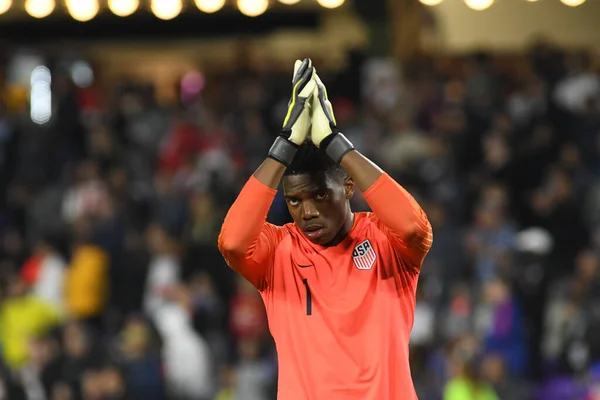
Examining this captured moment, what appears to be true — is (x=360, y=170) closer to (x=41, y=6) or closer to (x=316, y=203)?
(x=316, y=203)

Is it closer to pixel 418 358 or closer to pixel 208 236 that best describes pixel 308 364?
pixel 418 358

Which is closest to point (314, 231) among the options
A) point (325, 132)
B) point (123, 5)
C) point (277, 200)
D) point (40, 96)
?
point (325, 132)

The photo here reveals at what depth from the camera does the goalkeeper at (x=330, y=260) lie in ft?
12.2

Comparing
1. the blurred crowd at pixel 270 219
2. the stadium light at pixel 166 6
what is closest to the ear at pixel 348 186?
the blurred crowd at pixel 270 219

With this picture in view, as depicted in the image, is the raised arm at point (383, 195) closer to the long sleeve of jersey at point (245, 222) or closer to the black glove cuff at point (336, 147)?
the black glove cuff at point (336, 147)

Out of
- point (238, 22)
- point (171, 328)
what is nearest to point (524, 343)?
point (171, 328)

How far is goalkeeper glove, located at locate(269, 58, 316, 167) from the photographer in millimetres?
3734

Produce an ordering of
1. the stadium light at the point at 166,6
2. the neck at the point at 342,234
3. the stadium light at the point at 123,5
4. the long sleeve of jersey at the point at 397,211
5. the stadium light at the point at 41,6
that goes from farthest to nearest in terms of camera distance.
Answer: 1. the stadium light at the point at 41,6
2. the stadium light at the point at 166,6
3. the stadium light at the point at 123,5
4. the neck at the point at 342,234
5. the long sleeve of jersey at the point at 397,211

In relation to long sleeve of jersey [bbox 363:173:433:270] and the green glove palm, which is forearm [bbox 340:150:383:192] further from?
the green glove palm

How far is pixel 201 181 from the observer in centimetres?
1119

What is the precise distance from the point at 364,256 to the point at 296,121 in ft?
1.71

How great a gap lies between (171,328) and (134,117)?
3.85 meters

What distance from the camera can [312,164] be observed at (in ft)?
12.4

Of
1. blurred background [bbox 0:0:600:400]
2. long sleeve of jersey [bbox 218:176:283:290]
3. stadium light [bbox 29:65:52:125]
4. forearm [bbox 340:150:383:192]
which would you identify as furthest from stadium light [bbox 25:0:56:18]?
forearm [bbox 340:150:383:192]
